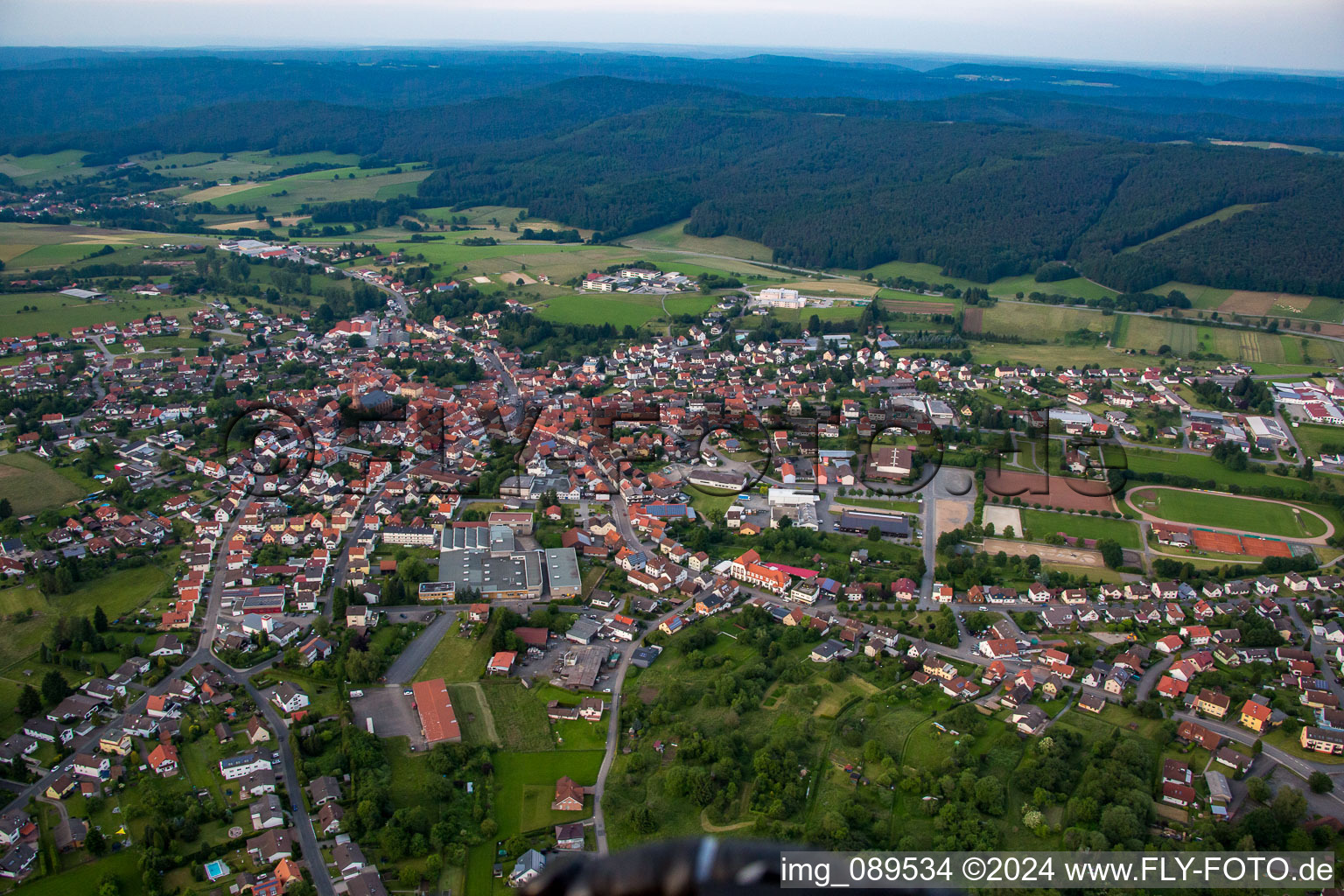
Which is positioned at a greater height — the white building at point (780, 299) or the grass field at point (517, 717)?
the white building at point (780, 299)

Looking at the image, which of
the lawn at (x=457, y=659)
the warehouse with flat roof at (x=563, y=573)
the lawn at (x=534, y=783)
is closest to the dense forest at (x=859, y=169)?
the warehouse with flat roof at (x=563, y=573)

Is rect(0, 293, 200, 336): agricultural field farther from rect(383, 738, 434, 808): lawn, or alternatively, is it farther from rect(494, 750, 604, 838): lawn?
rect(494, 750, 604, 838): lawn

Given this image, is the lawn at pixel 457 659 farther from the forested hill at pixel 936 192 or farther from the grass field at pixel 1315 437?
the forested hill at pixel 936 192

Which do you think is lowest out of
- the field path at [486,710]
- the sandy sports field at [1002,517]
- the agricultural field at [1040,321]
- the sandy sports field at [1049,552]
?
the field path at [486,710]

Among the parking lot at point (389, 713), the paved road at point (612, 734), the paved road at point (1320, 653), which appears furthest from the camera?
the paved road at point (1320, 653)

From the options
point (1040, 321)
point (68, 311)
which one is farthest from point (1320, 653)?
point (68, 311)

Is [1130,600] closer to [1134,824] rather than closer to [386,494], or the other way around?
[1134,824]
